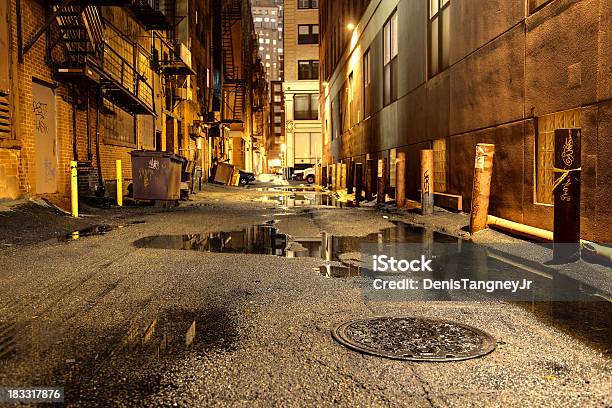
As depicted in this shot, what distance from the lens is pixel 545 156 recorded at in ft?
30.3

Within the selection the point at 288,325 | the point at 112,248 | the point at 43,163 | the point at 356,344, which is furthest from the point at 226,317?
the point at 43,163

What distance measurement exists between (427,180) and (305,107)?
52168 millimetres

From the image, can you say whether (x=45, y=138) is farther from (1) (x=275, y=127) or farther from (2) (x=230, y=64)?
(1) (x=275, y=127)

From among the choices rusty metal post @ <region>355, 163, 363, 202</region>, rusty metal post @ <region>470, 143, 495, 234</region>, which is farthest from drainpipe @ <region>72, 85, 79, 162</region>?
rusty metal post @ <region>470, 143, 495, 234</region>

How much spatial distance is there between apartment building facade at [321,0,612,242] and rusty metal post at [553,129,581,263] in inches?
29.5

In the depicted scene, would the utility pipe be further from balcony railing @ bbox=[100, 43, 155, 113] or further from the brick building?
balcony railing @ bbox=[100, 43, 155, 113]

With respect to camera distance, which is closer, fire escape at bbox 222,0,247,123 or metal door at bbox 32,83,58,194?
metal door at bbox 32,83,58,194

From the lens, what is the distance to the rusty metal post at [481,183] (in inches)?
375

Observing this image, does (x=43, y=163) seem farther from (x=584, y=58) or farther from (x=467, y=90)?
(x=584, y=58)

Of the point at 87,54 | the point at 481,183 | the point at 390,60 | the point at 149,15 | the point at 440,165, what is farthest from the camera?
the point at 149,15

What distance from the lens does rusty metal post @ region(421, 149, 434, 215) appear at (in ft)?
43.4

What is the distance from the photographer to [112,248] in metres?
8.40

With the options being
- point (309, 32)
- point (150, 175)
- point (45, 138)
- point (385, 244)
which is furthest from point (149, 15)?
point (309, 32)

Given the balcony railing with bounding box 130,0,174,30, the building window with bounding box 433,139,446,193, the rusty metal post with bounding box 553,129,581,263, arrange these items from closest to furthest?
the rusty metal post with bounding box 553,129,581,263 → the building window with bounding box 433,139,446,193 → the balcony railing with bounding box 130,0,174,30
